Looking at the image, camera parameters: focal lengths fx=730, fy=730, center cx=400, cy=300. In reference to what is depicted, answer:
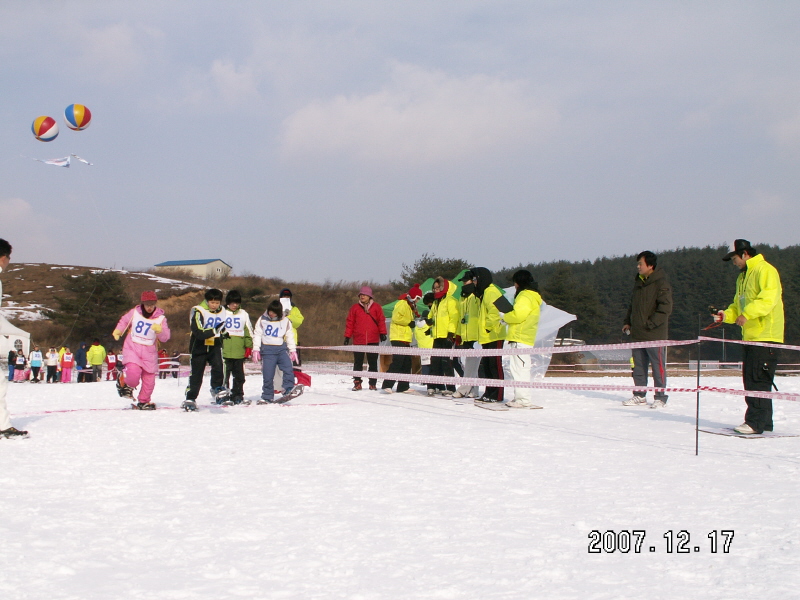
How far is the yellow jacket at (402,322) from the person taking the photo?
44.0 ft

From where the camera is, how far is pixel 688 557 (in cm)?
370

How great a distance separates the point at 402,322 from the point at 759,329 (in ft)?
22.6

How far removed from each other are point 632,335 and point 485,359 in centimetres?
226

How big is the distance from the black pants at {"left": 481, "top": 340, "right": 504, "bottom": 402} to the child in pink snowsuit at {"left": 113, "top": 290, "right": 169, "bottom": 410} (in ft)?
15.7

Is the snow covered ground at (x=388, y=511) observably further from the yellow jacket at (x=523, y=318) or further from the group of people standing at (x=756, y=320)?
the yellow jacket at (x=523, y=318)

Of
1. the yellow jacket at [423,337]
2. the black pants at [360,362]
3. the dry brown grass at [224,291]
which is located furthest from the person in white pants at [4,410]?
the dry brown grass at [224,291]

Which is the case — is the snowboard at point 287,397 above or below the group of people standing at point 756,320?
below

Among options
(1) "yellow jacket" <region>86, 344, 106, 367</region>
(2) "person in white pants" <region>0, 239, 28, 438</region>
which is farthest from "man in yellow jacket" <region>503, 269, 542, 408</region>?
(1) "yellow jacket" <region>86, 344, 106, 367</region>

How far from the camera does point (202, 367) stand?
1063cm

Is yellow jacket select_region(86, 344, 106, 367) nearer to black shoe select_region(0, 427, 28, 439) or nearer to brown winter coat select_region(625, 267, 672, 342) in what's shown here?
black shoe select_region(0, 427, 28, 439)

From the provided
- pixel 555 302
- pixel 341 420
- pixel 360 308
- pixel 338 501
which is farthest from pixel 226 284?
pixel 338 501

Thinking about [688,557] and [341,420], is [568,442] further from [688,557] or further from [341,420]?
[688,557]

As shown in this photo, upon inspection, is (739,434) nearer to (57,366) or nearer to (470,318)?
(470,318)

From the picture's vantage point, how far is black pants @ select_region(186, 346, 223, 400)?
34.5 ft
